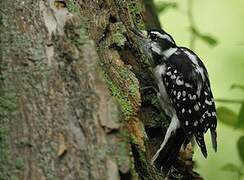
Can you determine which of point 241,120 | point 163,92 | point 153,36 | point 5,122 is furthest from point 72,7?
point 153,36

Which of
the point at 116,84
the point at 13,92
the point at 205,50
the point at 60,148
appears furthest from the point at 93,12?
the point at 205,50

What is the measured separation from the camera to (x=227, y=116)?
12.3 ft

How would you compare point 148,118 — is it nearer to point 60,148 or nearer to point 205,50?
point 60,148

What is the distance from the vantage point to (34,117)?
2.29 m

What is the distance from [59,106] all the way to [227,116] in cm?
169

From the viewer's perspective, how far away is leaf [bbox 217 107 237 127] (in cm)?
371

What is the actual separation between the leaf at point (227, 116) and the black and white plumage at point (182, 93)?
0.08 m

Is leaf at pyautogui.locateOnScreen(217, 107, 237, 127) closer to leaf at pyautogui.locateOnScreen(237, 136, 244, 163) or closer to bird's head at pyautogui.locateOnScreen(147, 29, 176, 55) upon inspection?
leaf at pyautogui.locateOnScreen(237, 136, 244, 163)

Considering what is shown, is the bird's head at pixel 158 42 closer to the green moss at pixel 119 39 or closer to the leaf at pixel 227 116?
the leaf at pixel 227 116

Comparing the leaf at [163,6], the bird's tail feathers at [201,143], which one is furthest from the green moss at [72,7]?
the leaf at [163,6]

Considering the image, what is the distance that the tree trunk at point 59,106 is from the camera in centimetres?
212

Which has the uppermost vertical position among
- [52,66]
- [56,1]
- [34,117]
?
[56,1]

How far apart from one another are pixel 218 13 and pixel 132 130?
474 centimetres

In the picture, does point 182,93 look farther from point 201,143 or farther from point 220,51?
point 220,51
